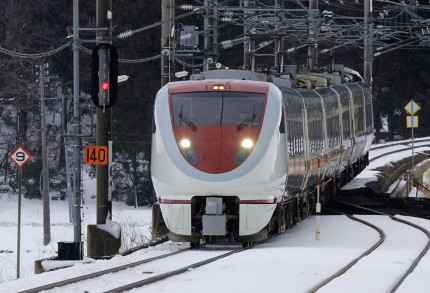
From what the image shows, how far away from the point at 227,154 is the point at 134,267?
3.66 meters

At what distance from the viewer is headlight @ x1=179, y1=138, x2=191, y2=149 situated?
20.2 metres

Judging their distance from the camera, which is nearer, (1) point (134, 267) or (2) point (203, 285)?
(2) point (203, 285)

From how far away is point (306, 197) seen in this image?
26.8m

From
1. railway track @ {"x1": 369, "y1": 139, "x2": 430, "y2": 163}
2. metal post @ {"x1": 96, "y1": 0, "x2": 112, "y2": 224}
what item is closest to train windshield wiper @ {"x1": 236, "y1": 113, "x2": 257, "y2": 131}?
metal post @ {"x1": 96, "y1": 0, "x2": 112, "y2": 224}

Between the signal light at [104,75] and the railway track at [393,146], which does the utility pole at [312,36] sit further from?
the signal light at [104,75]

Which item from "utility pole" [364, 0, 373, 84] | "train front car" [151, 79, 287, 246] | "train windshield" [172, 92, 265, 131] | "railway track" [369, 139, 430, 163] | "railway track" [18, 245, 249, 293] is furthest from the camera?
"railway track" [369, 139, 430, 163]

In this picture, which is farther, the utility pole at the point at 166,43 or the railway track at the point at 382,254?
the utility pole at the point at 166,43

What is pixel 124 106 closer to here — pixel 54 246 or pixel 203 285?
pixel 54 246

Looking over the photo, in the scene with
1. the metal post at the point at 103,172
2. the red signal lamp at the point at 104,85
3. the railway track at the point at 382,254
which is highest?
the red signal lamp at the point at 104,85

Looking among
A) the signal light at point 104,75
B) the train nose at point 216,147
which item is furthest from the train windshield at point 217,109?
the signal light at point 104,75

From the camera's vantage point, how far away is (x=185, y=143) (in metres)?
20.2

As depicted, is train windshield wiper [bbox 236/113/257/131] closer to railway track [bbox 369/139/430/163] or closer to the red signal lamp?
the red signal lamp

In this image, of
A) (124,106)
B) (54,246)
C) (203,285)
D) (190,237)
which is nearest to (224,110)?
(190,237)

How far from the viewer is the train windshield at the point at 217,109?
804 inches
